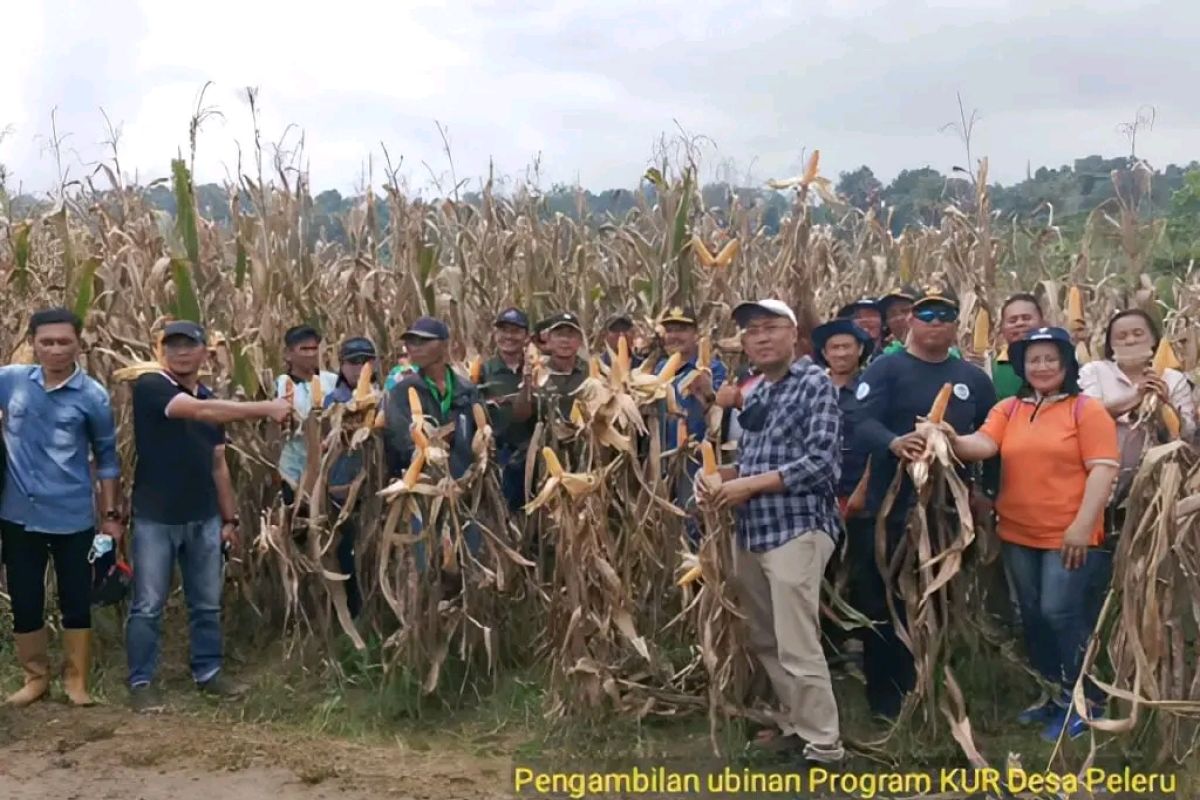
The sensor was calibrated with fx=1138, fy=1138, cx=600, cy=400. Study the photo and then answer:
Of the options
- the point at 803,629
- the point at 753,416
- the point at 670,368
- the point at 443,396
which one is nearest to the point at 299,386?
the point at 443,396

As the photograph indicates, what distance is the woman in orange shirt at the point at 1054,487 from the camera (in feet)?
11.7

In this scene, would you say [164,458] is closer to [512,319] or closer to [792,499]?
[512,319]

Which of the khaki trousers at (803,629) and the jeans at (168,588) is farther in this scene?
the jeans at (168,588)

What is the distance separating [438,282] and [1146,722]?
356cm

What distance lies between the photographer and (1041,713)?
13.1 ft

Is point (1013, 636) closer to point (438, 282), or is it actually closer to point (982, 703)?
point (982, 703)

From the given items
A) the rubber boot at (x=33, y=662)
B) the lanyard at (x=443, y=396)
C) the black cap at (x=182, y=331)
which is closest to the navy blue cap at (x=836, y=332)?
the lanyard at (x=443, y=396)

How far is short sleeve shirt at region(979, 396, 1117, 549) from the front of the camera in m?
3.59

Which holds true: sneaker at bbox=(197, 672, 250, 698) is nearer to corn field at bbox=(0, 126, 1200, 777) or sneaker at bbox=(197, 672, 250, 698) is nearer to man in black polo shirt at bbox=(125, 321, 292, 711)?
man in black polo shirt at bbox=(125, 321, 292, 711)

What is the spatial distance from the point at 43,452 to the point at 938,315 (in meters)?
3.44

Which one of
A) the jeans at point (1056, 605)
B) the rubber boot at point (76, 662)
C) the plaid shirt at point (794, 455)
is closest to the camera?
the plaid shirt at point (794, 455)

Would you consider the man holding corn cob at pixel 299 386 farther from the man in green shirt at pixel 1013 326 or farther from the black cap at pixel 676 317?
the man in green shirt at pixel 1013 326

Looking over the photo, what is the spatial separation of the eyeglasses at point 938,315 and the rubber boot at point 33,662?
12.1ft

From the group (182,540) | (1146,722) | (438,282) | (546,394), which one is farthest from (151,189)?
(1146,722)
